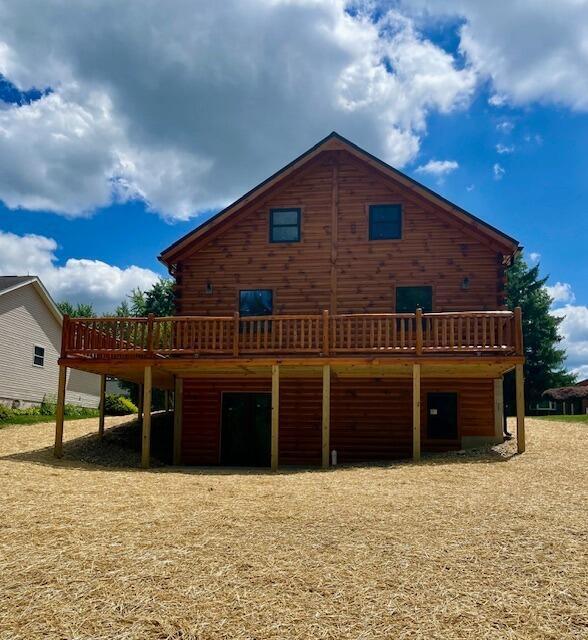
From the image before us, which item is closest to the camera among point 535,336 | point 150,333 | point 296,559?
point 296,559

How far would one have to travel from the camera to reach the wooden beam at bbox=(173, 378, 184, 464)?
18469 mm

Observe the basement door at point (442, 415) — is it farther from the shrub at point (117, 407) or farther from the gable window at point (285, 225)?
the shrub at point (117, 407)

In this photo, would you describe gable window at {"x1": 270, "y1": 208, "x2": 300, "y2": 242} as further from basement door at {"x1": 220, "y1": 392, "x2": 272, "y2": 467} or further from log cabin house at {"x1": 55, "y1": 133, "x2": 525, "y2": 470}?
basement door at {"x1": 220, "y1": 392, "x2": 272, "y2": 467}

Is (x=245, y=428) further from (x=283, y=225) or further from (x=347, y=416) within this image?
(x=283, y=225)

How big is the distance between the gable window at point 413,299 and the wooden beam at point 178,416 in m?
7.44

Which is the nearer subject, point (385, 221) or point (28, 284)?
point (385, 221)

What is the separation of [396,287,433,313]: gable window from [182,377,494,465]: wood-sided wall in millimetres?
2245

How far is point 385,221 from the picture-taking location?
18797 mm

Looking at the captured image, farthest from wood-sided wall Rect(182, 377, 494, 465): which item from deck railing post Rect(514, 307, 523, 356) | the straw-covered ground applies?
the straw-covered ground

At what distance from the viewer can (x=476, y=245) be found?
18094 mm

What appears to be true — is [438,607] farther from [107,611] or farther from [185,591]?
[107,611]

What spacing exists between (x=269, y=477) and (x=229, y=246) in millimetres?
9119

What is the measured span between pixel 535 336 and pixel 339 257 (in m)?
28.2

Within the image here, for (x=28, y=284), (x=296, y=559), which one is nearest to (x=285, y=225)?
(x=296, y=559)
